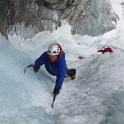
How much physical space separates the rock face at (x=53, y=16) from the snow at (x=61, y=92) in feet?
1.69

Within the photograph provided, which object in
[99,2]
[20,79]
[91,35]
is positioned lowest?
[91,35]

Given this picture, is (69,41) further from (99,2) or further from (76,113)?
(76,113)

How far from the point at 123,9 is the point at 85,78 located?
35.3ft

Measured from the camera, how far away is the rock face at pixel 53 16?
712 centimetres

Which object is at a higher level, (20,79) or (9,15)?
(9,15)

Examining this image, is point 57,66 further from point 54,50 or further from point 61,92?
point 61,92

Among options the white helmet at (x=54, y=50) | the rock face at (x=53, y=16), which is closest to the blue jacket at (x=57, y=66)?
the white helmet at (x=54, y=50)

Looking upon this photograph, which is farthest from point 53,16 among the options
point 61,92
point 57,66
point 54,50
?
point 61,92

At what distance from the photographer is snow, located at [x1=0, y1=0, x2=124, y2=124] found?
12.9 feet

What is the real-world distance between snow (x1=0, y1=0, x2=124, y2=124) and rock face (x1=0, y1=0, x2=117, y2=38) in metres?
0.51

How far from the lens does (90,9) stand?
36.2 feet

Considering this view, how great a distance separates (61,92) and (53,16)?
4.36m

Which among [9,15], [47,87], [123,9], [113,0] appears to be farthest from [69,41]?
[113,0]

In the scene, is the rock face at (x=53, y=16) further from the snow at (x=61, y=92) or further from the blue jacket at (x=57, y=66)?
the blue jacket at (x=57, y=66)
